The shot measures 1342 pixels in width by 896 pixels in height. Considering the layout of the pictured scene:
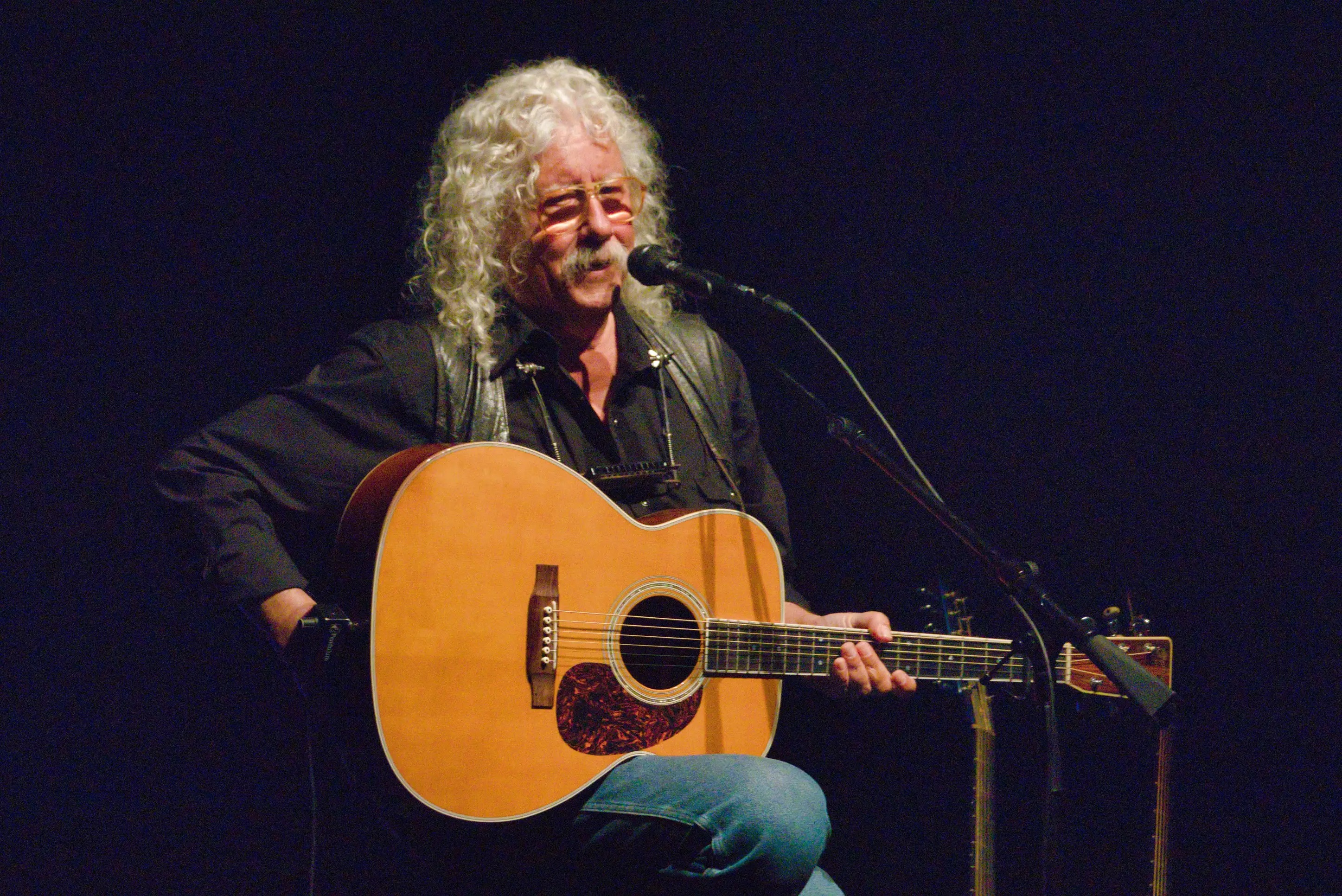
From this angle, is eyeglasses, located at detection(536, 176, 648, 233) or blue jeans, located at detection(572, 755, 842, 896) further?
eyeglasses, located at detection(536, 176, 648, 233)

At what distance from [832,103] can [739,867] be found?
Answer: 2.32 m

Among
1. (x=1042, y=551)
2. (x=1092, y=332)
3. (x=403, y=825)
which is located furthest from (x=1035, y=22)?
(x=403, y=825)

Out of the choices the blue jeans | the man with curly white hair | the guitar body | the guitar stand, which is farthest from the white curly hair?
the guitar stand

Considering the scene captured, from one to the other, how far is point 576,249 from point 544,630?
97 centimetres

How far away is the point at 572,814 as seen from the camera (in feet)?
6.27

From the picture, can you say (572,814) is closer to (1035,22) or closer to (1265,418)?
(1265,418)

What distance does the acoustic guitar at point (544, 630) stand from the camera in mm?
1748

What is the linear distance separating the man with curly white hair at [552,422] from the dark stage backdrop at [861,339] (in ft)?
1.27

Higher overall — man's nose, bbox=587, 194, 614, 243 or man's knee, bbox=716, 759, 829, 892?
man's nose, bbox=587, 194, 614, 243

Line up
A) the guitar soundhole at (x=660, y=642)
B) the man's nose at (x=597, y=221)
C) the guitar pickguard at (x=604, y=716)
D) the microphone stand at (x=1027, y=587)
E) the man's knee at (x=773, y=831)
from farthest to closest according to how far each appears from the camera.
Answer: the man's nose at (x=597, y=221) → the guitar soundhole at (x=660, y=642) → the guitar pickguard at (x=604, y=716) → the man's knee at (x=773, y=831) → the microphone stand at (x=1027, y=587)

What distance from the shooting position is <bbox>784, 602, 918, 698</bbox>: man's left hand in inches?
89.3

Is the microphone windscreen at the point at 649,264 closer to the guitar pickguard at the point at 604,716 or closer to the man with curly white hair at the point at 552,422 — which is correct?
the man with curly white hair at the point at 552,422

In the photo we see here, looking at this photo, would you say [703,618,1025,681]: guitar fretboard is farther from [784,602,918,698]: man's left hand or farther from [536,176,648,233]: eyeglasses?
[536,176,648,233]: eyeglasses

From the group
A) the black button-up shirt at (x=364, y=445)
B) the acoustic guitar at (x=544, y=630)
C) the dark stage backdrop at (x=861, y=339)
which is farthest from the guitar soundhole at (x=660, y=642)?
the dark stage backdrop at (x=861, y=339)
